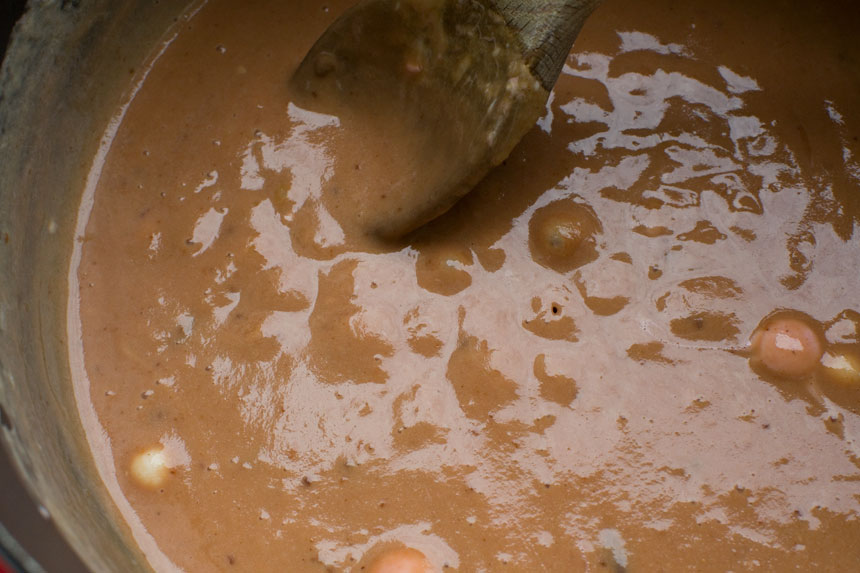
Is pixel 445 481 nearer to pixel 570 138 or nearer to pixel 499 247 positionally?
pixel 499 247

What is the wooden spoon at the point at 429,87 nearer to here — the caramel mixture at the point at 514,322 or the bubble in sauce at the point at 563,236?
the caramel mixture at the point at 514,322

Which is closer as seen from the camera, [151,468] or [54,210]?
[151,468]

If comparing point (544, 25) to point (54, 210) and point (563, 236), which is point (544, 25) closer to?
point (563, 236)

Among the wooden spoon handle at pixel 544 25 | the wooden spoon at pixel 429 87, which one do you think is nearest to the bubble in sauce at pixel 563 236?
the wooden spoon at pixel 429 87

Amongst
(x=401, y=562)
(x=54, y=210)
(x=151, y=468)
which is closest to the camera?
(x=401, y=562)

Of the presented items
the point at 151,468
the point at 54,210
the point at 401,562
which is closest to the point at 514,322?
the point at 401,562
